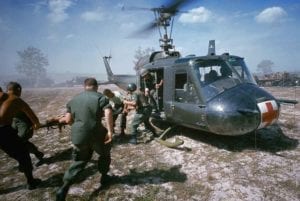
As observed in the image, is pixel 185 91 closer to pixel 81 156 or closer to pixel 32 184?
pixel 81 156

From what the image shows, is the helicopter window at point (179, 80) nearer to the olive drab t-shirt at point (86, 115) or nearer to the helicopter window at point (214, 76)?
the helicopter window at point (214, 76)

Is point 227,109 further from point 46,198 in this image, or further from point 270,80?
point 270,80

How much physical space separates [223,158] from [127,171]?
2.24 meters

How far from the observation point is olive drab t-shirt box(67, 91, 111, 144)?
13.2 feet

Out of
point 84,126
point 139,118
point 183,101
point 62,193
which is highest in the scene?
point 183,101

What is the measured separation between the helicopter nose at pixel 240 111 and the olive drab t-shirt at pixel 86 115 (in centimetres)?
259

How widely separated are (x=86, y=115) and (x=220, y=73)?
373cm

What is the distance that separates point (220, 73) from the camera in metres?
6.18

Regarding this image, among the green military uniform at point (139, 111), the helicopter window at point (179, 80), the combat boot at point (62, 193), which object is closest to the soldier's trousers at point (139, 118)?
the green military uniform at point (139, 111)

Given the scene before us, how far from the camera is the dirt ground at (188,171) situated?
423 centimetres

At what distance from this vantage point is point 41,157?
6.05 m

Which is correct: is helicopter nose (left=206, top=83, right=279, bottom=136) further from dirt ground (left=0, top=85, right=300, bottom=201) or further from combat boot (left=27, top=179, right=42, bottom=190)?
combat boot (left=27, top=179, right=42, bottom=190)

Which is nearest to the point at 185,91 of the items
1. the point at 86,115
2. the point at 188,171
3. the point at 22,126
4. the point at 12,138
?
the point at 188,171

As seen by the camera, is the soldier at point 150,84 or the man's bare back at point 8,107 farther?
the soldier at point 150,84
